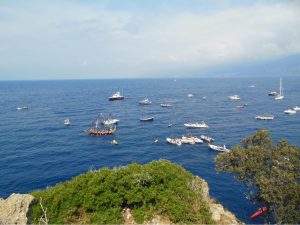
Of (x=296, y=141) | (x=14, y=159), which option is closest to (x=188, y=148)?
(x=296, y=141)

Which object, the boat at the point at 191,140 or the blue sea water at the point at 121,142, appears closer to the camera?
the blue sea water at the point at 121,142

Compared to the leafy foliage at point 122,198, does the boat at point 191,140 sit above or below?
below

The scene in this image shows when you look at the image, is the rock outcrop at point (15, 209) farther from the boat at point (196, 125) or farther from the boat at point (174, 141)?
the boat at point (196, 125)

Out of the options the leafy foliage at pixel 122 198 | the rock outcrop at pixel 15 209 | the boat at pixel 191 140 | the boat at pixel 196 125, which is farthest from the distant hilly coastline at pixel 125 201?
the boat at pixel 196 125

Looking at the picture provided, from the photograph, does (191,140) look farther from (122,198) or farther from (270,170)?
(122,198)

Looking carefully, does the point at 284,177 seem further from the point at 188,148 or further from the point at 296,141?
the point at 296,141

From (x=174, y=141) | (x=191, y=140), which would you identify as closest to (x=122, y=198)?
(x=174, y=141)
